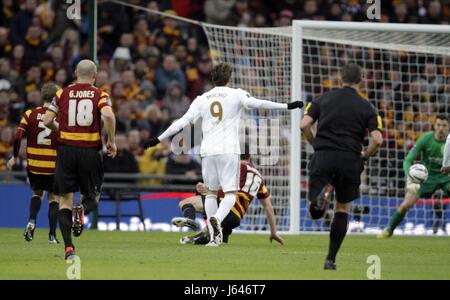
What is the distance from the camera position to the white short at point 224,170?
1459 centimetres

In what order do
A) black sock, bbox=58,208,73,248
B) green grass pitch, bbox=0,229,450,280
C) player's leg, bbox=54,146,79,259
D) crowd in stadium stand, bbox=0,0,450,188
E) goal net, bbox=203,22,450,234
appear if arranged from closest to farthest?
Result: 1. green grass pitch, bbox=0,229,450,280
2. black sock, bbox=58,208,73,248
3. player's leg, bbox=54,146,79,259
4. goal net, bbox=203,22,450,234
5. crowd in stadium stand, bbox=0,0,450,188

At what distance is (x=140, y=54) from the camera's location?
25.5 metres

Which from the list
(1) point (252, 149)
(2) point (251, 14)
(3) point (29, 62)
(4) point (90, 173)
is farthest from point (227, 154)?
(2) point (251, 14)

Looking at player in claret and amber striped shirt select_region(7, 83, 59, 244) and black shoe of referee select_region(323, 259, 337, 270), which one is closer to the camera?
black shoe of referee select_region(323, 259, 337, 270)

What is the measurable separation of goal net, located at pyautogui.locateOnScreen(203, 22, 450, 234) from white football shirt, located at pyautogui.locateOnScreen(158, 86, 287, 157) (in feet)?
17.3

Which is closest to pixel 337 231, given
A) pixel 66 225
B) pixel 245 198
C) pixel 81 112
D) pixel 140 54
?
pixel 66 225

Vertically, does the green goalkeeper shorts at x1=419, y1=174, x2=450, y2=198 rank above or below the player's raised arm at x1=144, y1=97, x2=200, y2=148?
below

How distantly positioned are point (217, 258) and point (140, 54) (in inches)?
524

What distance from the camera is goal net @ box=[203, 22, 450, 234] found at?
20688 millimetres

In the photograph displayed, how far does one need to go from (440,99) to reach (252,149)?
3.91 metres

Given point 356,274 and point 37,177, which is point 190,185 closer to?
point 37,177

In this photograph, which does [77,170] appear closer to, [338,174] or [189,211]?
[338,174]

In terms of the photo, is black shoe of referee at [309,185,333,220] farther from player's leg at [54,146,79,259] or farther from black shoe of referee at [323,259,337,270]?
player's leg at [54,146,79,259]

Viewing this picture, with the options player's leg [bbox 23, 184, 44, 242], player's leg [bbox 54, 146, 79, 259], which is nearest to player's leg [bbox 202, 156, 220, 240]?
player's leg [bbox 23, 184, 44, 242]
